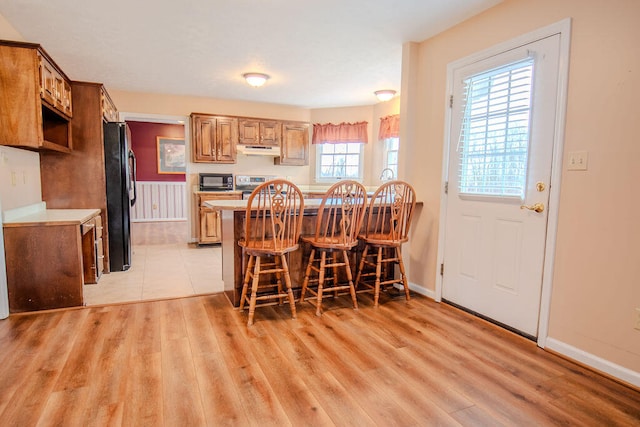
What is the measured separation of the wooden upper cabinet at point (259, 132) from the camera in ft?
18.9

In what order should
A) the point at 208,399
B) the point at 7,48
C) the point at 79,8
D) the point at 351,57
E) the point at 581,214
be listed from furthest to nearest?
the point at 351,57
the point at 79,8
the point at 7,48
the point at 581,214
the point at 208,399

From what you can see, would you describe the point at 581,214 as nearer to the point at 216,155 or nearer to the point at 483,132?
the point at 483,132

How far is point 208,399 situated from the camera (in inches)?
66.3

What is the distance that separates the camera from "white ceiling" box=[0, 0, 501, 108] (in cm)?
267

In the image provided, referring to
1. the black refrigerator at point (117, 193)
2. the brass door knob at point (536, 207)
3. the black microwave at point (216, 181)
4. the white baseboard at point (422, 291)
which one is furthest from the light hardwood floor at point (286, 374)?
the black microwave at point (216, 181)

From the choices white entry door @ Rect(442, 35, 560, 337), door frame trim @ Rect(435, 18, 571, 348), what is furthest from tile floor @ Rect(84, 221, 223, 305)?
door frame trim @ Rect(435, 18, 571, 348)

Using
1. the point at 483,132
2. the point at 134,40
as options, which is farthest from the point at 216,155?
the point at 483,132

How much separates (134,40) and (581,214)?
3792mm

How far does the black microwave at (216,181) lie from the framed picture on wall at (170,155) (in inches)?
124

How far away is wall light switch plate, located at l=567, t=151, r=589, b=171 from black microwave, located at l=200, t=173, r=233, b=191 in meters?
4.67

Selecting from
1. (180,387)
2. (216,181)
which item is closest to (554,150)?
(180,387)

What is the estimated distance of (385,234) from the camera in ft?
10.4

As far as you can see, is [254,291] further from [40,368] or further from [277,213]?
[40,368]

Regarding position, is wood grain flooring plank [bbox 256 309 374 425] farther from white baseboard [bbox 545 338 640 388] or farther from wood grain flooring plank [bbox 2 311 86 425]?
white baseboard [bbox 545 338 640 388]
